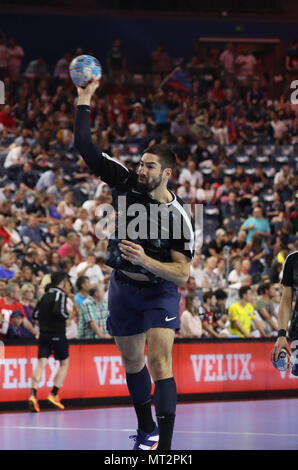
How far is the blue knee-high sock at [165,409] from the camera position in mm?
7871

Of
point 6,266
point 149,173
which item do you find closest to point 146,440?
point 149,173

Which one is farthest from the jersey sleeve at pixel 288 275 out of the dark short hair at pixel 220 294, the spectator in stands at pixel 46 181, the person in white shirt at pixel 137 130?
the person in white shirt at pixel 137 130

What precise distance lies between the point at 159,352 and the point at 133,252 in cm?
90

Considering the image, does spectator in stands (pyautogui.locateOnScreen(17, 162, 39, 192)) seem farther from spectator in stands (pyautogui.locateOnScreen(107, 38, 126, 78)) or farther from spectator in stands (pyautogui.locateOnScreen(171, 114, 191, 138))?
spectator in stands (pyautogui.locateOnScreen(107, 38, 126, 78))

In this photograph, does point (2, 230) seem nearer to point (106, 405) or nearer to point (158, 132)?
point (106, 405)

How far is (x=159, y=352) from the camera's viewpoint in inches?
311

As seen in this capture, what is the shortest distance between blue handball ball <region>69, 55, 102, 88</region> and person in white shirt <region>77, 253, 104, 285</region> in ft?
33.3

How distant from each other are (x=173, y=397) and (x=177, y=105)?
2211cm

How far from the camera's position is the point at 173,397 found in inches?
313

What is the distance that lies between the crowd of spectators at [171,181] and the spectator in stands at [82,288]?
0.08 ft

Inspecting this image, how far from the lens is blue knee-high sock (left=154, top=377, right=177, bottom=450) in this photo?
787 cm

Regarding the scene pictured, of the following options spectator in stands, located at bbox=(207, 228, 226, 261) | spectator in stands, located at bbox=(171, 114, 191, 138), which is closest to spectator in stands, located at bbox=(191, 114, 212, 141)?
spectator in stands, located at bbox=(171, 114, 191, 138)

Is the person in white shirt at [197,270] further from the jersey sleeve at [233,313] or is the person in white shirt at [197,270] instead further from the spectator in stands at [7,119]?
the spectator in stands at [7,119]

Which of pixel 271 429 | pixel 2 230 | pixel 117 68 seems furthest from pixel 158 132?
pixel 271 429
